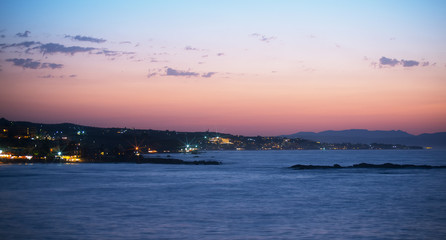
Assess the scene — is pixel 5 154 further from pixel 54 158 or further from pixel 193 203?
pixel 193 203

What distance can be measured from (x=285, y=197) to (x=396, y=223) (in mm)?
13151

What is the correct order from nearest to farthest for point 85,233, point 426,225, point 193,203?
point 85,233, point 426,225, point 193,203

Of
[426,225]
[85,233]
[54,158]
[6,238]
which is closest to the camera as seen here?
[6,238]

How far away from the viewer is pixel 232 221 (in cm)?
2350

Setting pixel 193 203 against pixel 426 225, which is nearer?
pixel 426 225

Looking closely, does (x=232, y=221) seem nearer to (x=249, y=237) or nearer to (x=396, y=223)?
(x=249, y=237)

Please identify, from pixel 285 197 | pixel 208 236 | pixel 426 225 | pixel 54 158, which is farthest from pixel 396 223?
pixel 54 158

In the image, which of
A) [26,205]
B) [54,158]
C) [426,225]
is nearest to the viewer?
[426,225]

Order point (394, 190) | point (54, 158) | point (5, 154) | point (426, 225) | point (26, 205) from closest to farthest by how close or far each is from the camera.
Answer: point (426, 225) → point (26, 205) → point (394, 190) → point (54, 158) → point (5, 154)

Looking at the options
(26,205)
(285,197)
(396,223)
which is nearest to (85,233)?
(26,205)

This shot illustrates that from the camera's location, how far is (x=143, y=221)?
23266mm

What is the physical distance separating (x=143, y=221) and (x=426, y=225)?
14750 mm

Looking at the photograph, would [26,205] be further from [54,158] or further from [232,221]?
[54,158]

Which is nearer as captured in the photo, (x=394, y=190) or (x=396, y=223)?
(x=396, y=223)
